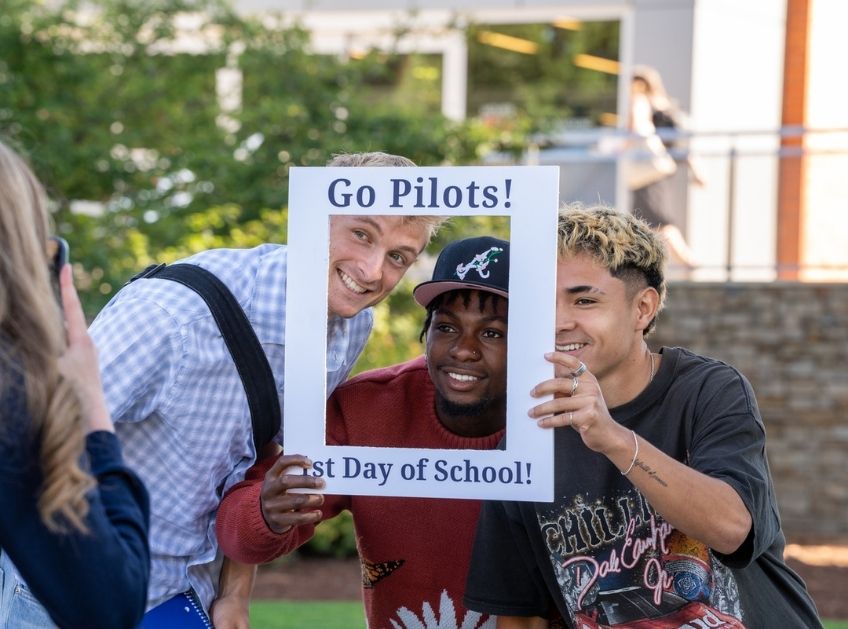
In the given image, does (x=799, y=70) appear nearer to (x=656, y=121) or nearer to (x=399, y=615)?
(x=656, y=121)

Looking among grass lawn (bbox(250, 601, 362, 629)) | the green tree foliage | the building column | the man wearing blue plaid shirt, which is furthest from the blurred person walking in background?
the man wearing blue plaid shirt

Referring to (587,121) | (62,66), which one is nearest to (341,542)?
(62,66)

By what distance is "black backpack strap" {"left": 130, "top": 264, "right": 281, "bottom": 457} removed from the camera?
9.66ft

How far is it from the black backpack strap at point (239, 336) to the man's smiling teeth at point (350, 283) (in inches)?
10.1

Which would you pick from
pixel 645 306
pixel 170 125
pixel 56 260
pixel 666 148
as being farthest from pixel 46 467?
pixel 666 148

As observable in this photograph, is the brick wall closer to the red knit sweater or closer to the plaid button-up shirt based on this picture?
the red knit sweater

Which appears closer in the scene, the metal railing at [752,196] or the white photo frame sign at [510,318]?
the white photo frame sign at [510,318]

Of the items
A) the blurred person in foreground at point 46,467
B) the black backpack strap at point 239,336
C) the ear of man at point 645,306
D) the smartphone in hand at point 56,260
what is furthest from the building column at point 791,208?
the blurred person in foreground at point 46,467

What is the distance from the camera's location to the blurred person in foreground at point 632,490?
270 centimetres

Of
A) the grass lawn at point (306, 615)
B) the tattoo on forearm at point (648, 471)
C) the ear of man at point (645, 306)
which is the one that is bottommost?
the grass lawn at point (306, 615)

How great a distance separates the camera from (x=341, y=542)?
9.57m

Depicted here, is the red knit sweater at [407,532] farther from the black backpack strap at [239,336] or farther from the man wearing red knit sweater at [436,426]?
the black backpack strap at [239,336]

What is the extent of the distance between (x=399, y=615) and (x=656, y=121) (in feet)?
26.9

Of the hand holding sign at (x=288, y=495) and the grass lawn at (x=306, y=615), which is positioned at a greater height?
the hand holding sign at (x=288, y=495)
